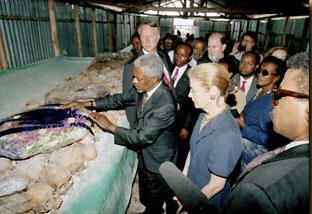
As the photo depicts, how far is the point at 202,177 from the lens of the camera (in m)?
1.58

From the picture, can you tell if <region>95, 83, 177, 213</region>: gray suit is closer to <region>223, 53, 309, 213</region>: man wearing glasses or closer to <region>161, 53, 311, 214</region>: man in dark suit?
<region>161, 53, 311, 214</region>: man in dark suit

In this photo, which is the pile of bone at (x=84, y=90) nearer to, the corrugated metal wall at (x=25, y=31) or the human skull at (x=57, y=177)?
the human skull at (x=57, y=177)

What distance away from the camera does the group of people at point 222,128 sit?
809mm

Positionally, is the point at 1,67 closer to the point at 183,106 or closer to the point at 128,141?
the point at 128,141

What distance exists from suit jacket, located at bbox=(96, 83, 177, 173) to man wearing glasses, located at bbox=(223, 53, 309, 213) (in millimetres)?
1036

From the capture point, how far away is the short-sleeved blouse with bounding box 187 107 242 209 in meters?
1.33

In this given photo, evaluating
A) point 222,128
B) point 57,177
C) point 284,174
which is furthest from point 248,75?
point 57,177

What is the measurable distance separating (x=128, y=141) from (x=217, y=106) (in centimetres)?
103

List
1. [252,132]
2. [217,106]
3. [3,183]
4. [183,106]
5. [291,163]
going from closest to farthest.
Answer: [291,163], [3,183], [217,106], [252,132], [183,106]

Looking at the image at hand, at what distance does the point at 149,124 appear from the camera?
74.6 inches

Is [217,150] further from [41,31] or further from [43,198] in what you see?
[41,31]

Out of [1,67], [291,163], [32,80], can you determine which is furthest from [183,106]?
[1,67]

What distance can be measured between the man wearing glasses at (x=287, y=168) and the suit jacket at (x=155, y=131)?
40.8 inches

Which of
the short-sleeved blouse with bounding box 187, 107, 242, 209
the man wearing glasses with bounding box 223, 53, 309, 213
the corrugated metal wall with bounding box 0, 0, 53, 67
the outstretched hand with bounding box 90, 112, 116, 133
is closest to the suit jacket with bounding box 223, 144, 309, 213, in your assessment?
the man wearing glasses with bounding box 223, 53, 309, 213
